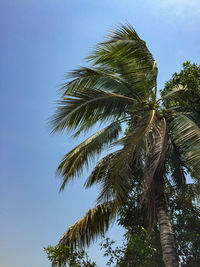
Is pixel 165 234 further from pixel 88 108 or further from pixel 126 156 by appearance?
pixel 88 108

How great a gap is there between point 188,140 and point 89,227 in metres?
3.87

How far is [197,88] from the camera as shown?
31.3 feet

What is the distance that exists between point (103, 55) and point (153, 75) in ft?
5.27

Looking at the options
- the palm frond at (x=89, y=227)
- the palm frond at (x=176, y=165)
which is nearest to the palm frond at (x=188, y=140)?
the palm frond at (x=176, y=165)

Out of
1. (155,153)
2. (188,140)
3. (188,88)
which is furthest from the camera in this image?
(188,88)

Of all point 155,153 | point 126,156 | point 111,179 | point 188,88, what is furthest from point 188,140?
point 188,88

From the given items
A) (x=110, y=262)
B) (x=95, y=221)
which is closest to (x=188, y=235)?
(x=110, y=262)

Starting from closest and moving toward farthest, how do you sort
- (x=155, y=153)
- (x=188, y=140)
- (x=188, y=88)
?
(x=155, y=153)
(x=188, y=140)
(x=188, y=88)

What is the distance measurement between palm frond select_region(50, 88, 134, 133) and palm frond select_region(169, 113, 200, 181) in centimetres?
160

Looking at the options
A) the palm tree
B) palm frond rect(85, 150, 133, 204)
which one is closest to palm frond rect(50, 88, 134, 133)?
the palm tree

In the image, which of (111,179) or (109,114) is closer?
(111,179)

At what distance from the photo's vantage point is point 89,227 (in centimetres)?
839

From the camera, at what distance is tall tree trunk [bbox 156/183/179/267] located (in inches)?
266

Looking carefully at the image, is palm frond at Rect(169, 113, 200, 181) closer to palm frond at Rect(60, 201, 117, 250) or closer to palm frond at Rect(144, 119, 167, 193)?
palm frond at Rect(144, 119, 167, 193)
